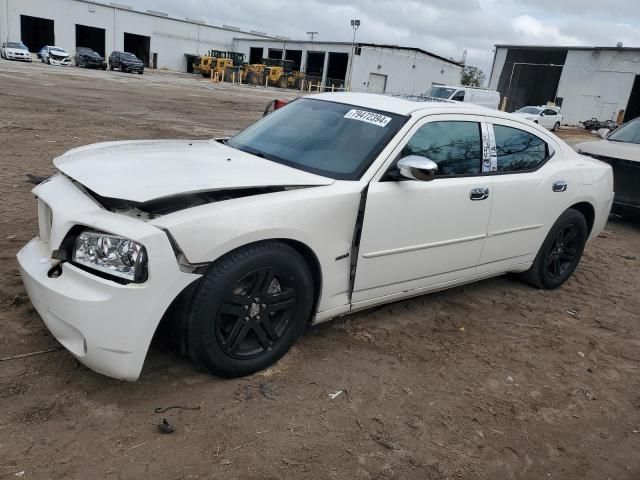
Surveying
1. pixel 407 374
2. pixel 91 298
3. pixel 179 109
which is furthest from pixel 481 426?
pixel 179 109

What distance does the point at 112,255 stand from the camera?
8.39 ft

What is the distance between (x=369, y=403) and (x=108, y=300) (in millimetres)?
1496

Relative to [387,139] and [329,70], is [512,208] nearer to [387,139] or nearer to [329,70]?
[387,139]

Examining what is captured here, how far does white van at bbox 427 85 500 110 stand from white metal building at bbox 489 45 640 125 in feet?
28.2

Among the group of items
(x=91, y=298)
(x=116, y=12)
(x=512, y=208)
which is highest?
(x=116, y=12)

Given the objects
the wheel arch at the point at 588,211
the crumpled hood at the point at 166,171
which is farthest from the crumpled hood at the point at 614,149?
the crumpled hood at the point at 166,171

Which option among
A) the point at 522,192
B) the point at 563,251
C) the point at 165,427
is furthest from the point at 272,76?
the point at 165,427

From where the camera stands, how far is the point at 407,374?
11.0 ft

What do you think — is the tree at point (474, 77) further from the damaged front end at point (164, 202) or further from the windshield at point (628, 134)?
the damaged front end at point (164, 202)

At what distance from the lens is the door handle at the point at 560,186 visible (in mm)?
4555

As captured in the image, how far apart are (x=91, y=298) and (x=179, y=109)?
→ 16.8 meters

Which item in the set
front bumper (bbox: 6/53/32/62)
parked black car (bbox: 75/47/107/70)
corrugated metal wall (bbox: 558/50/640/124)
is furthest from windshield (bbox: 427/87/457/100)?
front bumper (bbox: 6/53/32/62)

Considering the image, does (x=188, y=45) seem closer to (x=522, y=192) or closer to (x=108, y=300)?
(x=522, y=192)

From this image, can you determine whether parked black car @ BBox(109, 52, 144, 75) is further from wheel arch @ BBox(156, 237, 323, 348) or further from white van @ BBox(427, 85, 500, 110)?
wheel arch @ BBox(156, 237, 323, 348)
